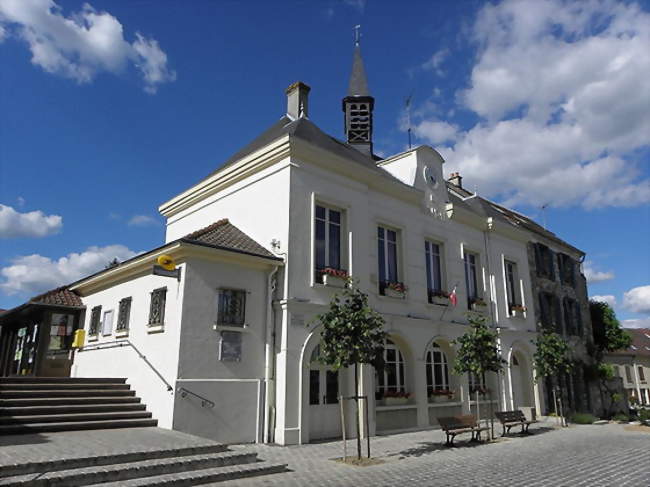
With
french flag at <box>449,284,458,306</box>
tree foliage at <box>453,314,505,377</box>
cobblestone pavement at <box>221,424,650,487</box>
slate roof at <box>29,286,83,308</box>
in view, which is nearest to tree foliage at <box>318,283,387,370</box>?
cobblestone pavement at <box>221,424,650,487</box>

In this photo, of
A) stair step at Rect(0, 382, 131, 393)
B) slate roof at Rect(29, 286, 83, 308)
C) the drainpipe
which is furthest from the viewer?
slate roof at Rect(29, 286, 83, 308)

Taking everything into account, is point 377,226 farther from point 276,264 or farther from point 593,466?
point 593,466

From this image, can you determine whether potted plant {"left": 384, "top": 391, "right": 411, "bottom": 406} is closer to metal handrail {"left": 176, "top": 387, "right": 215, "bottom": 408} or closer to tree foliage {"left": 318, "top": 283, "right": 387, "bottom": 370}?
tree foliage {"left": 318, "top": 283, "right": 387, "bottom": 370}

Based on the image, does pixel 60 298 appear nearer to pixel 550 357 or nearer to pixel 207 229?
pixel 207 229

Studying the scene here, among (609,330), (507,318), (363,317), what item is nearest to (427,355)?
(507,318)

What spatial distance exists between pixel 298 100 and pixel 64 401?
40.1 ft

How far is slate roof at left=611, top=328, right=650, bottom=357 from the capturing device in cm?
4544

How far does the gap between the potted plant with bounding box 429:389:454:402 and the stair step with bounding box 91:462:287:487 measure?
27.4 feet

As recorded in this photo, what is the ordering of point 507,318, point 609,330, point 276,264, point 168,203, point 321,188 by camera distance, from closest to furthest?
1. point 276,264
2. point 321,188
3. point 168,203
4. point 507,318
5. point 609,330

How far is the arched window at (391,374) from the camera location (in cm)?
1463

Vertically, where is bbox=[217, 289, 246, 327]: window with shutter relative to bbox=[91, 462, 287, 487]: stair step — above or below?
above

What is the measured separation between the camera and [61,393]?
1106 centimetres

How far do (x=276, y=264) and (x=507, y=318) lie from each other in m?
11.9

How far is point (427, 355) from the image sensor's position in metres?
16.3
